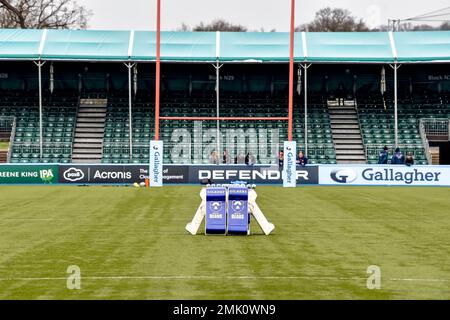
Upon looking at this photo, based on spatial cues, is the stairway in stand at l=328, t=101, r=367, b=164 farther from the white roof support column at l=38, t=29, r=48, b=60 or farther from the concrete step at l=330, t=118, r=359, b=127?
the white roof support column at l=38, t=29, r=48, b=60

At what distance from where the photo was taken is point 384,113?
56.3 metres

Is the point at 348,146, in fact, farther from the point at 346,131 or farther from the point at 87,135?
the point at 87,135

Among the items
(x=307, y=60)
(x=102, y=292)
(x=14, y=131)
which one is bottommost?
(x=102, y=292)

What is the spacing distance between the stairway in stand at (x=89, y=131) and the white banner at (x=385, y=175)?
14285 millimetres

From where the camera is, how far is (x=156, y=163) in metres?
40.9

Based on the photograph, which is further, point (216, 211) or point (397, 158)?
point (397, 158)

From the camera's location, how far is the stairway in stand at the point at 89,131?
52.9 m

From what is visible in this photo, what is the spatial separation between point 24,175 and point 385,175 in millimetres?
17492

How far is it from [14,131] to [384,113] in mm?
22070

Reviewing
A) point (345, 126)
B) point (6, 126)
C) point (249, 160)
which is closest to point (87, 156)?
point (6, 126)

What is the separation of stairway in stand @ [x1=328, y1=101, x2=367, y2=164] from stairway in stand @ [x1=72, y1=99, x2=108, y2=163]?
45.3 ft

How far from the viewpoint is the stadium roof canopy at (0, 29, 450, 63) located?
164ft

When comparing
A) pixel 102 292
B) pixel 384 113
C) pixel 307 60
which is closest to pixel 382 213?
pixel 102 292
